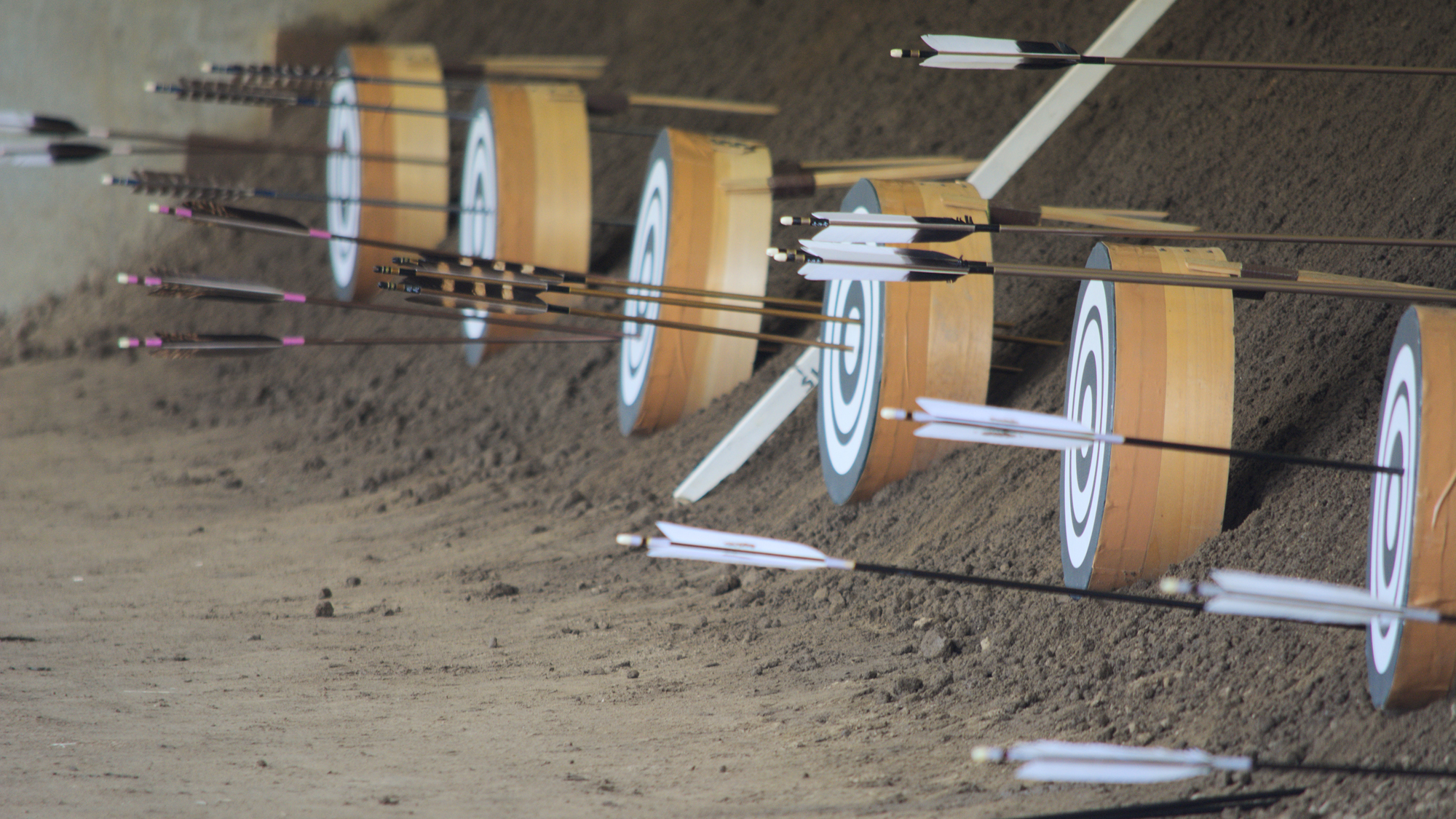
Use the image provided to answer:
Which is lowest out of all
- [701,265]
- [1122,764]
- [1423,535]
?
[1122,764]

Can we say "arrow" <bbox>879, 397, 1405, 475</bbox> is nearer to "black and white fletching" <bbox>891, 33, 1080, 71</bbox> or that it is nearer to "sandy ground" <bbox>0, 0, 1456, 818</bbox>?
"sandy ground" <bbox>0, 0, 1456, 818</bbox>

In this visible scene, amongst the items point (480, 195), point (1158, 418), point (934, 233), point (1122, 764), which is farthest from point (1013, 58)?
point (480, 195)

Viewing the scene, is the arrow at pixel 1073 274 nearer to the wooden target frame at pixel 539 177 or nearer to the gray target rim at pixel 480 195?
the wooden target frame at pixel 539 177

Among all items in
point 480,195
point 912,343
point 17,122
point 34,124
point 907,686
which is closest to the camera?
point 907,686

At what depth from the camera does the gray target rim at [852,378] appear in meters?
3.72

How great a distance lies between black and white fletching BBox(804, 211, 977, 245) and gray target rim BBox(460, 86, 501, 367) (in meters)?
3.23

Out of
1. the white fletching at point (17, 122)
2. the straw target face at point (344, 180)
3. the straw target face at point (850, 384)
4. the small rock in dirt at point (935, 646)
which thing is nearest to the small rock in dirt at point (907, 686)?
the small rock in dirt at point (935, 646)

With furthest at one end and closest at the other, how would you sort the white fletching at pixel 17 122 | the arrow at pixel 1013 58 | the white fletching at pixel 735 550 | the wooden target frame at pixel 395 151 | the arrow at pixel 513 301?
1. the wooden target frame at pixel 395 151
2. the white fletching at pixel 17 122
3. the arrow at pixel 513 301
4. the arrow at pixel 1013 58
5. the white fletching at pixel 735 550

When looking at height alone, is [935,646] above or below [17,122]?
below

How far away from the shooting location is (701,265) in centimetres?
488

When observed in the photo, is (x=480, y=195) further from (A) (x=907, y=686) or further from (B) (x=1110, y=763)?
(B) (x=1110, y=763)

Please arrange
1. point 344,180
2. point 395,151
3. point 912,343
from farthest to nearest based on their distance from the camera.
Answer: point 344,180 < point 395,151 < point 912,343

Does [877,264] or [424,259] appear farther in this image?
[424,259]

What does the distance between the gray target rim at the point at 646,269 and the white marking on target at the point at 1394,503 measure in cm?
293
